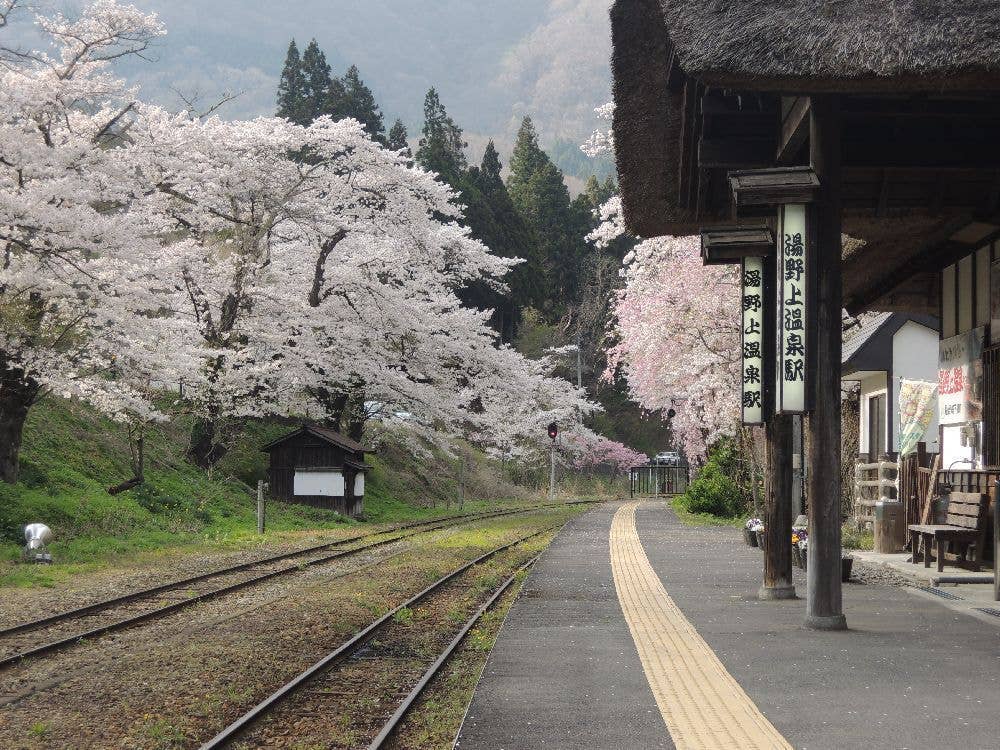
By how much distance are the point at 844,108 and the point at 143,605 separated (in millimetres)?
8637

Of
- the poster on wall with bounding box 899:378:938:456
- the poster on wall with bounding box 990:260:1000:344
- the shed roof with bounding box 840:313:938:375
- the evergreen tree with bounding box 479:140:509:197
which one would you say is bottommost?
the poster on wall with bounding box 899:378:938:456

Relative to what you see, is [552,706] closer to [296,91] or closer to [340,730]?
[340,730]

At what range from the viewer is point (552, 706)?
20.5ft

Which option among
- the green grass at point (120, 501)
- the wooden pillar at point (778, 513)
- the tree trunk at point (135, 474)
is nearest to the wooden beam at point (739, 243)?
the wooden pillar at point (778, 513)

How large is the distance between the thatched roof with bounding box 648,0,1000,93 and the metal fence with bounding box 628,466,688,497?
42.8 metres

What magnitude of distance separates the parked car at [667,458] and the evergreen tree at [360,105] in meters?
24.0

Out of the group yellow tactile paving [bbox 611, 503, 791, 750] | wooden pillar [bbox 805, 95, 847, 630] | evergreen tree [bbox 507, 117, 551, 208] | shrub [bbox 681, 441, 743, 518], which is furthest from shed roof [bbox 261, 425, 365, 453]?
evergreen tree [bbox 507, 117, 551, 208]

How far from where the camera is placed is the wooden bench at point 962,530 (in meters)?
12.5

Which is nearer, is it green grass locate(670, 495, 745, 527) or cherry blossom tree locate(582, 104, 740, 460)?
cherry blossom tree locate(582, 104, 740, 460)

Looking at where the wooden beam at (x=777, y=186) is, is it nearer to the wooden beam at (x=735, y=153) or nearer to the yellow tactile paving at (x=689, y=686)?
the wooden beam at (x=735, y=153)

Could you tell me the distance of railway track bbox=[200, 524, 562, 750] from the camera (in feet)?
21.0

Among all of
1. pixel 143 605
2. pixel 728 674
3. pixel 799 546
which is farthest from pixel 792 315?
pixel 143 605

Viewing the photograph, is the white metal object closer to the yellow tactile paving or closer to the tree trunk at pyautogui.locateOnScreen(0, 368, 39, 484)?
the tree trunk at pyautogui.locateOnScreen(0, 368, 39, 484)

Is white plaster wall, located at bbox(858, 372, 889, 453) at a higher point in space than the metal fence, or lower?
higher
